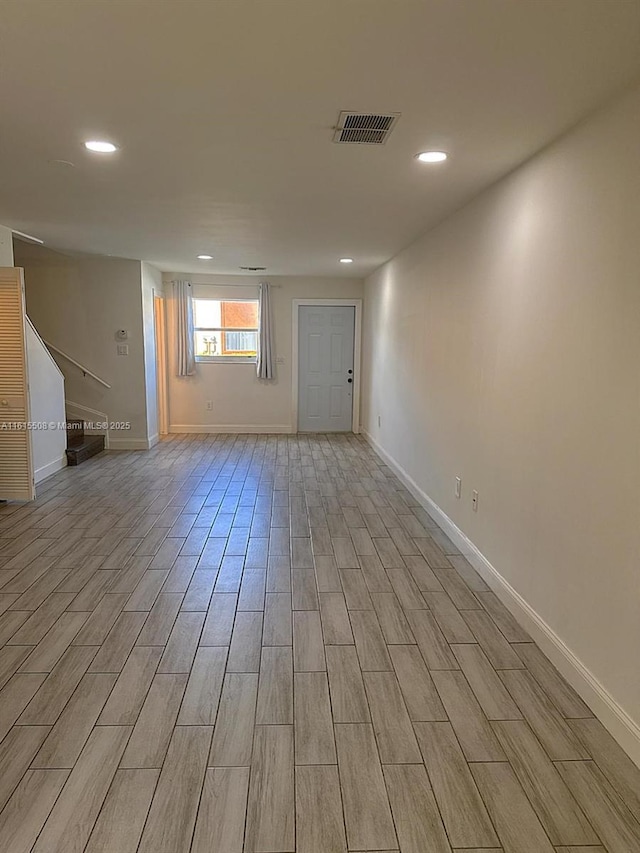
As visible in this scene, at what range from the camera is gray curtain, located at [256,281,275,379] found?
7793 millimetres

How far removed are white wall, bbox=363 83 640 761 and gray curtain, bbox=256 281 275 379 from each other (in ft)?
13.6

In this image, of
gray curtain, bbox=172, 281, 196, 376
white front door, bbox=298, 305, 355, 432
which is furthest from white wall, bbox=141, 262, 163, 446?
white front door, bbox=298, 305, 355, 432

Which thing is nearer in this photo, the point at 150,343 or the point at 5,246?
the point at 5,246

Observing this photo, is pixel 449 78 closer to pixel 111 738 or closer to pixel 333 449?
pixel 111 738

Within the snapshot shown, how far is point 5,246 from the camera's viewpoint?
4680 mm

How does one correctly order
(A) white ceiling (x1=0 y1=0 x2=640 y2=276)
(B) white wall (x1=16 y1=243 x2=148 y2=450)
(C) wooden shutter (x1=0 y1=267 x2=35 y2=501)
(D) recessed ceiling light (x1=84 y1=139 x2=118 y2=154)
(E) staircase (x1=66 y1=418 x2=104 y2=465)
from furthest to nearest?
1. (B) white wall (x1=16 y1=243 x2=148 y2=450)
2. (E) staircase (x1=66 y1=418 x2=104 y2=465)
3. (C) wooden shutter (x1=0 y1=267 x2=35 y2=501)
4. (D) recessed ceiling light (x1=84 y1=139 x2=118 y2=154)
5. (A) white ceiling (x1=0 y1=0 x2=640 y2=276)

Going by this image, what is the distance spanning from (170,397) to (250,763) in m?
6.69

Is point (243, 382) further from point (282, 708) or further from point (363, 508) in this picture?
point (282, 708)

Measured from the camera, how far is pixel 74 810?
1628 millimetres

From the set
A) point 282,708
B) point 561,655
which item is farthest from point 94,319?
point 561,655

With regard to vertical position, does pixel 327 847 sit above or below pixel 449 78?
below

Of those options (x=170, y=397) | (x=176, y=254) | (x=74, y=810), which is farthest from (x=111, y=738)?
(x=170, y=397)

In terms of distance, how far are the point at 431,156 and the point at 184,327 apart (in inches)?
222

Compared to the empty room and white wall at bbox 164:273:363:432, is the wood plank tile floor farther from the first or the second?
white wall at bbox 164:273:363:432
